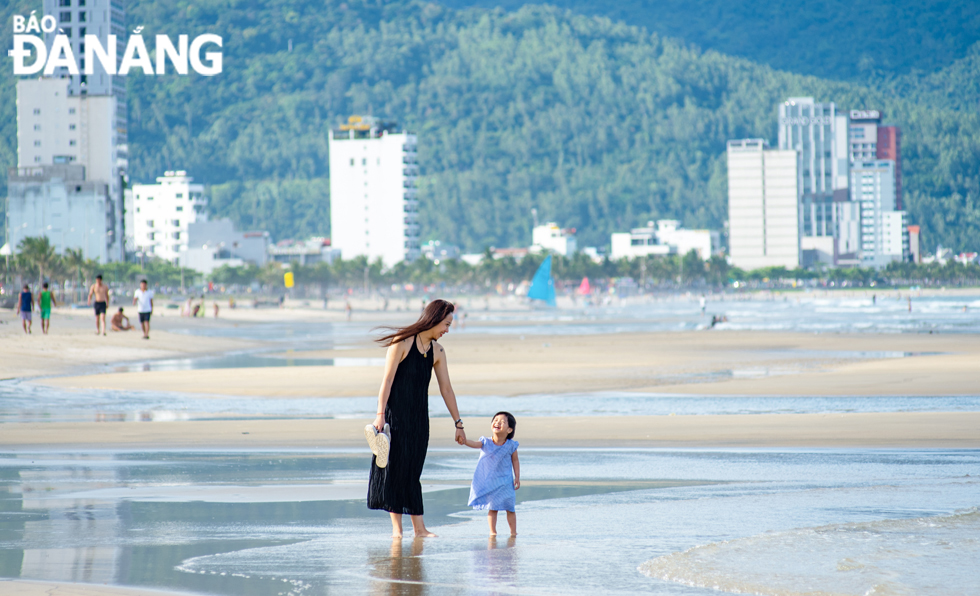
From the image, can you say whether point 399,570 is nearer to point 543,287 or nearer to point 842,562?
point 842,562

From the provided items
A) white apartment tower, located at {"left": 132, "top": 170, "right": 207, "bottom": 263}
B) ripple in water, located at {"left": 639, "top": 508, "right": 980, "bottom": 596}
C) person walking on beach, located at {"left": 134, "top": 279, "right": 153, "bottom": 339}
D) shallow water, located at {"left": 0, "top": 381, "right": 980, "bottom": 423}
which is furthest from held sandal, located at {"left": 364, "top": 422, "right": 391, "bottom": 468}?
white apartment tower, located at {"left": 132, "top": 170, "right": 207, "bottom": 263}

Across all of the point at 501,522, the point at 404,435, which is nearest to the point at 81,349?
the point at 501,522

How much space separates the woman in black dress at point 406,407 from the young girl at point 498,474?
311mm

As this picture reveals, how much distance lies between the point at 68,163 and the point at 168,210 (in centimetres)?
6396

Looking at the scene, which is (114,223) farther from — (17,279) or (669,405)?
(669,405)

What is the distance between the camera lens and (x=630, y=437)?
13.7 meters

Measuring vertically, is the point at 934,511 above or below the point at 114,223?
below

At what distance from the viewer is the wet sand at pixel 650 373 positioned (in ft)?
68.2

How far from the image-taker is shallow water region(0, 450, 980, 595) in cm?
632

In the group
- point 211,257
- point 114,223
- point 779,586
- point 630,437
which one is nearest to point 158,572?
point 779,586

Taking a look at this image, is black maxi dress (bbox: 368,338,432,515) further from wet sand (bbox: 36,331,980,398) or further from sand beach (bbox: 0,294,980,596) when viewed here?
wet sand (bbox: 36,331,980,398)

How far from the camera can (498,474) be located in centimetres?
760

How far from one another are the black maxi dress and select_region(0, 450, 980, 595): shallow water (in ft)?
1.02

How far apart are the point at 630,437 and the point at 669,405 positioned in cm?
424
